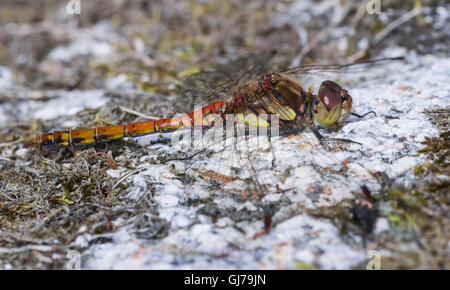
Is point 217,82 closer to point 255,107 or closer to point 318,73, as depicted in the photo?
point 255,107

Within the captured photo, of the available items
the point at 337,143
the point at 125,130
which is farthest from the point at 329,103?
the point at 125,130

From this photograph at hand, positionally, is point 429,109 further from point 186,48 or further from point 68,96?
point 68,96

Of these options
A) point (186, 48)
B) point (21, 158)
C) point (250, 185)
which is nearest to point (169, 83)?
point (186, 48)

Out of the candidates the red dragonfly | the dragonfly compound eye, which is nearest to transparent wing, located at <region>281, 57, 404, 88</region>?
the red dragonfly

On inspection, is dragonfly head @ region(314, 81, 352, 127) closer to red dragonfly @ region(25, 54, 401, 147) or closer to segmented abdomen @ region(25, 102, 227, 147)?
red dragonfly @ region(25, 54, 401, 147)

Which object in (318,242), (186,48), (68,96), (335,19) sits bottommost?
(318,242)

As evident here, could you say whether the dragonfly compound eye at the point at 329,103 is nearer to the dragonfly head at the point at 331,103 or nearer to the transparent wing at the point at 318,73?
the dragonfly head at the point at 331,103

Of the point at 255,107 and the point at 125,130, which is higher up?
the point at 255,107
